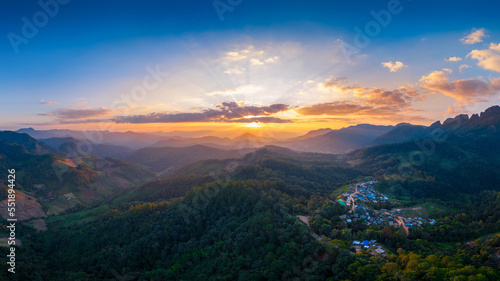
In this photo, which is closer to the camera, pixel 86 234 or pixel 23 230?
pixel 86 234

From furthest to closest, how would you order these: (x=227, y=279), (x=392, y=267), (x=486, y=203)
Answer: (x=486, y=203), (x=227, y=279), (x=392, y=267)

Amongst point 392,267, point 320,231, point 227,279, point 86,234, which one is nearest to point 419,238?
point 320,231

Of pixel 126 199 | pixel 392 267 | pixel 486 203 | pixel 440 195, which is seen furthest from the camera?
pixel 126 199

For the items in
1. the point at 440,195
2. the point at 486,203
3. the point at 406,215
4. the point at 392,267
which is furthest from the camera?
the point at 440,195

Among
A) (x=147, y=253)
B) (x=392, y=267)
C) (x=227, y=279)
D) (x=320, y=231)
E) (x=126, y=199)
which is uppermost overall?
(x=392, y=267)

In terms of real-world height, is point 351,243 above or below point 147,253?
above

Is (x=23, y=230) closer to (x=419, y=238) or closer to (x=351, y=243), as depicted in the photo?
(x=351, y=243)

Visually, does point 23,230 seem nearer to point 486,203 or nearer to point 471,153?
point 486,203

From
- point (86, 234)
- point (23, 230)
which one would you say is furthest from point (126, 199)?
point (86, 234)

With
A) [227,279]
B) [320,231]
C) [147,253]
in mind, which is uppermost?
[320,231]
